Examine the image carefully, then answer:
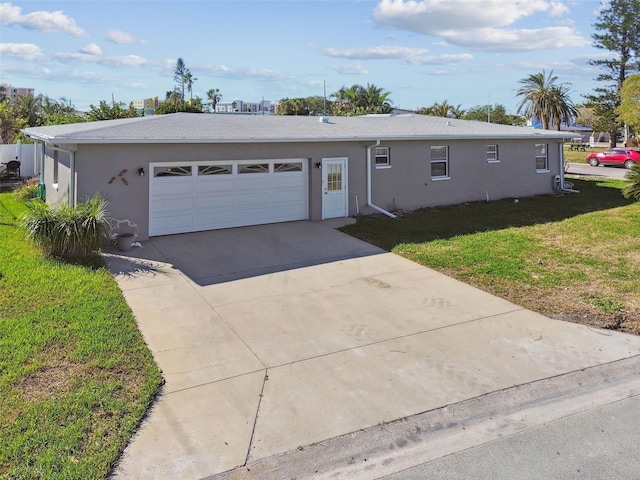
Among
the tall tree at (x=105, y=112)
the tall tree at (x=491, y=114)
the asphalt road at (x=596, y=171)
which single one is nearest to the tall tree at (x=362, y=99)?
the tall tree at (x=491, y=114)

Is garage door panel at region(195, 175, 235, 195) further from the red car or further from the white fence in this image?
the red car

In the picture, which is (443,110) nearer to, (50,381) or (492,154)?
(492,154)

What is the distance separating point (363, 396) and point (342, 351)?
1125mm

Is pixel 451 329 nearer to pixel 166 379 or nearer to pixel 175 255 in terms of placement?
pixel 166 379

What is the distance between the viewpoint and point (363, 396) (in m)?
5.21

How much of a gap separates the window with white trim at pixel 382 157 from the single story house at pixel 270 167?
0.11 feet

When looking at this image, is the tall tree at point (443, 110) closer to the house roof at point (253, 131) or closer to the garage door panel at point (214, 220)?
the house roof at point (253, 131)

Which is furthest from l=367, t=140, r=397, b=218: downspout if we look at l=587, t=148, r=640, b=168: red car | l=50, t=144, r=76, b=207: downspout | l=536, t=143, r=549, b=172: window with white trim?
l=587, t=148, r=640, b=168: red car

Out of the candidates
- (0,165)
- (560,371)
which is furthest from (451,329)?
(0,165)

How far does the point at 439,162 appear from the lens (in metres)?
17.8

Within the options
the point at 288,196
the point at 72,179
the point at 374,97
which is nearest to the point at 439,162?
the point at 288,196

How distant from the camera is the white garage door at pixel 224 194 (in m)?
12.5

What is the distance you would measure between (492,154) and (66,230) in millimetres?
15693

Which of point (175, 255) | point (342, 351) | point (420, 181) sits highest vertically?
point (420, 181)
